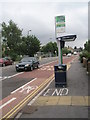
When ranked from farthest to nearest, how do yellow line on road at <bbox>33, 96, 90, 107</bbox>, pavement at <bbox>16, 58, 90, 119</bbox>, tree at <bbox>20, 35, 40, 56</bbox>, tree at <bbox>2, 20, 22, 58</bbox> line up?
tree at <bbox>2, 20, 22, 58</bbox>
tree at <bbox>20, 35, 40, 56</bbox>
yellow line on road at <bbox>33, 96, 90, 107</bbox>
pavement at <bbox>16, 58, 90, 119</bbox>

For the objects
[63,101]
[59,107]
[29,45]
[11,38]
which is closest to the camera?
[59,107]

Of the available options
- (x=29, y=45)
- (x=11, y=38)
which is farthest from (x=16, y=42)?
Answer: (x=29, y=45)

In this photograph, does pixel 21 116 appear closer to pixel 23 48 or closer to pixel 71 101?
pixel 71 101

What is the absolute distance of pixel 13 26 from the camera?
177 ft

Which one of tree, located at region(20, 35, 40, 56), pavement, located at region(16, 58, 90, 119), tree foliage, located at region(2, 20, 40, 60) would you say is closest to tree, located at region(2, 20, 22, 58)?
tree foliage, located at region(2, 20, 40, 60)

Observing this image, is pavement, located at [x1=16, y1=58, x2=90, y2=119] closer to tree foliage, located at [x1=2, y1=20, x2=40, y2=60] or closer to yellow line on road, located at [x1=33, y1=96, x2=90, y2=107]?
yellow line on road, located at [x1=33, y1=96, x2=90, y2=107]

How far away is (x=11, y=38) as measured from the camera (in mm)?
52906

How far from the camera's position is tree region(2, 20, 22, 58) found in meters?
52.7

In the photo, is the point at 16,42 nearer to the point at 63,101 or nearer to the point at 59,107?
the point at 63,101

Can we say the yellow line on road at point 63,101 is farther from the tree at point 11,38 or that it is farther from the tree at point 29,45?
the tree at point 11,38

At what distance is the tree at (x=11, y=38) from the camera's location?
5266cm

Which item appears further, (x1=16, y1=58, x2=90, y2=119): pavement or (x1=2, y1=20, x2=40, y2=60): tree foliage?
(x1=2, y1=20, x2=40, y2=60): tree foliage

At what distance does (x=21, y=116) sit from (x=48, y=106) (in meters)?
1.33

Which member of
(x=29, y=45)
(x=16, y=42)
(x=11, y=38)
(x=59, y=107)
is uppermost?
(x=11, y=38)
